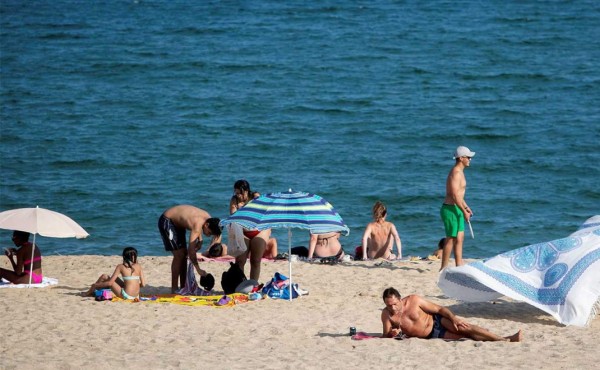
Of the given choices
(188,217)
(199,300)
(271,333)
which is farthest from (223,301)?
(271,333)

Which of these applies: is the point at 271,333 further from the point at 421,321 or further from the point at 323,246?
the point at 323,246

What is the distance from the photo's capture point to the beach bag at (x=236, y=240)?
12148 millimetres

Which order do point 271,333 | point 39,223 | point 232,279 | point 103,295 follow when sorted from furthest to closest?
point 39,223 → point 232,279 → point 103,295 → point 271,333

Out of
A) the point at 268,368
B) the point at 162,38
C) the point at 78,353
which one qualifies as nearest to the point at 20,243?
the point at 78,353

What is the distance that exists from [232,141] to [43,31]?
13968 mm

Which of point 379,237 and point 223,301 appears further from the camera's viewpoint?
point 379,237

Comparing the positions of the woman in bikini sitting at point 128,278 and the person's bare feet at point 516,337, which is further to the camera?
the woman in bikini sitting at point 128,278

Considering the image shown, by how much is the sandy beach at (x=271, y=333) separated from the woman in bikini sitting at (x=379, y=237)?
1.47 meters

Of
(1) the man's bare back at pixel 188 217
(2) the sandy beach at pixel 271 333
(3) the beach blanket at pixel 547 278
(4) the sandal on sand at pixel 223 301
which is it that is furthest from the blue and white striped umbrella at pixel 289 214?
(3) the beach blanket at pixel 547 278

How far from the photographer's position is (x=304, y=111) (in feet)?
96.4

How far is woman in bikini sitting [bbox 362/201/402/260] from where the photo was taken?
48.1ft

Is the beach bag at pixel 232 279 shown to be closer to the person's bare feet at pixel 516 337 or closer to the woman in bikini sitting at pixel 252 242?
the woman in bikini sitting at pixel 252 242

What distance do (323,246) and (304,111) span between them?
14900 mm

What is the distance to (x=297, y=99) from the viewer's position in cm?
3075
